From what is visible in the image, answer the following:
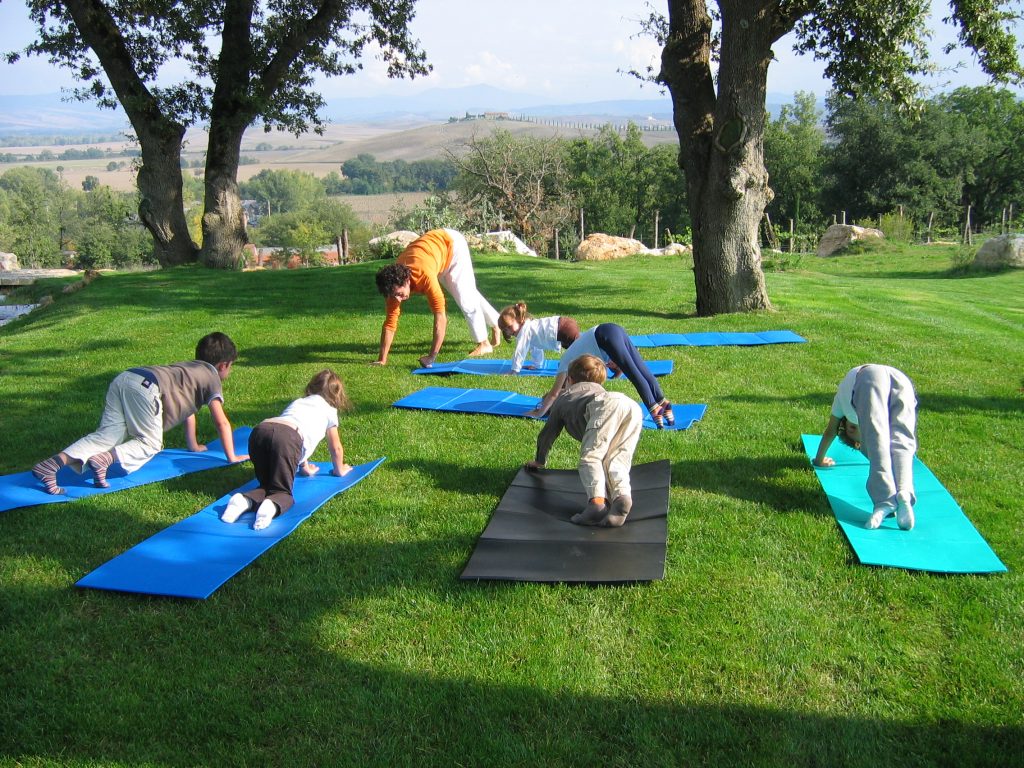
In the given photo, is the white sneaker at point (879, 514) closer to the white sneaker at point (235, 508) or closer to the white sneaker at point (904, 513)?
the white sneaker at point (904, 513)

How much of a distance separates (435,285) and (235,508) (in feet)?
14.6

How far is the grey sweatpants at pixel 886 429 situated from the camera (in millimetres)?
4336

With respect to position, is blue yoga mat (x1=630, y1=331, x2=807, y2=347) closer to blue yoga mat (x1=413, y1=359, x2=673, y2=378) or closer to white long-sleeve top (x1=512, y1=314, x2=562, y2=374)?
blue yoga mat (x1=413, y1=359, x2=673, y2=378)

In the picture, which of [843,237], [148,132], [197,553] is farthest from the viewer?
[843,237]

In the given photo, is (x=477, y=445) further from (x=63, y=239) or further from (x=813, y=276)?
(x=63, y=239)

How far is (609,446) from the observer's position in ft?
14.9

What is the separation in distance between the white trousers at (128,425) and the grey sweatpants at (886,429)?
4634 millimetres

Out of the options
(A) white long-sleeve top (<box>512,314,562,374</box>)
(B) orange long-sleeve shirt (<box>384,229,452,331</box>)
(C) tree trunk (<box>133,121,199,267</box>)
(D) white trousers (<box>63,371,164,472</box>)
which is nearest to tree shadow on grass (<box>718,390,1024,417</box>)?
(A) white long-sleeve top (<box>512,314,562,374</box>)

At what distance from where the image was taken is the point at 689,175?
11.1m

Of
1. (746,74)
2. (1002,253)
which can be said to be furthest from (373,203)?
(746,74)

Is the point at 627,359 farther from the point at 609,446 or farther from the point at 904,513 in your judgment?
the point at 904,513

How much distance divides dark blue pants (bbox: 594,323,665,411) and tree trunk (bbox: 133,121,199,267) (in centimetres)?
1489

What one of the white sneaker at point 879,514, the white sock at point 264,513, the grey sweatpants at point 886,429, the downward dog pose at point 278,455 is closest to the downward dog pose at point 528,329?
the downward dog pose at point 278,455

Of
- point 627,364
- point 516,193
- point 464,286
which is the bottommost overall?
point 627,364
